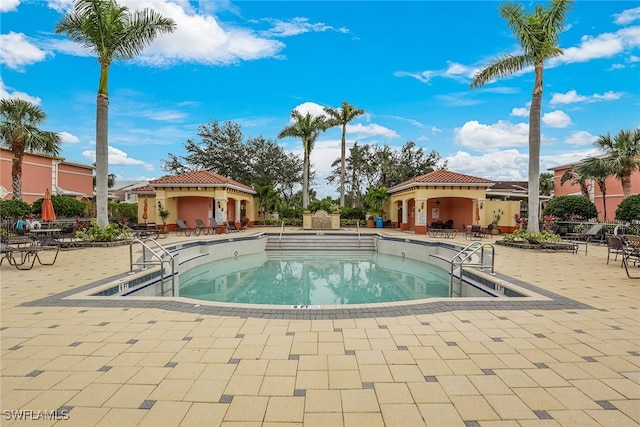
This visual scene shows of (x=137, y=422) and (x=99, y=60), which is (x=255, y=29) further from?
(x=137, y=422)

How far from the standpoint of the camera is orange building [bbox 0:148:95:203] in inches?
928

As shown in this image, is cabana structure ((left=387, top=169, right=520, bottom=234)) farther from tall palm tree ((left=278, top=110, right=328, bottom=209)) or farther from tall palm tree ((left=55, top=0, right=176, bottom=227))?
tall palm tree ((left=55, top=0, right=176, bottom=227))

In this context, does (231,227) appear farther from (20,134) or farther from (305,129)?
(20,134)

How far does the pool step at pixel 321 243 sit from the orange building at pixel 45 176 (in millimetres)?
18949

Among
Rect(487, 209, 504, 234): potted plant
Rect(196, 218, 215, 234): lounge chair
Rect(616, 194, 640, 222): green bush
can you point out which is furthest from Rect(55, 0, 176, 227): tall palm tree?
Rect(616, 194, 640, 222): green bush

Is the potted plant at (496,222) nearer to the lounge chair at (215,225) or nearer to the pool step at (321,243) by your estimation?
the pool step at (321,243)

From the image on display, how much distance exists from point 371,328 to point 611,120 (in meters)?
25.2

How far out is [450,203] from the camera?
23953 millimetres

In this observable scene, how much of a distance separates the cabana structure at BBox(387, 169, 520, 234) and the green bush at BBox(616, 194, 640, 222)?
545 cm

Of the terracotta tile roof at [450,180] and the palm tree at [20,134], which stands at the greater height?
the palm tree at [20,134]

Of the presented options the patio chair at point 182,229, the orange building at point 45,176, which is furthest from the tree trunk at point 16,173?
the patio chair at point 182,229

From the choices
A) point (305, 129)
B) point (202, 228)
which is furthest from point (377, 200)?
point (202, 228)

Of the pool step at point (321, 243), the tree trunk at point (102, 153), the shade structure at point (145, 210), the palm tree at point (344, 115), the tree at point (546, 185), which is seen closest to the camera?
the tree trunk at point (102, 153)

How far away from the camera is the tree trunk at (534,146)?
13969 mm
